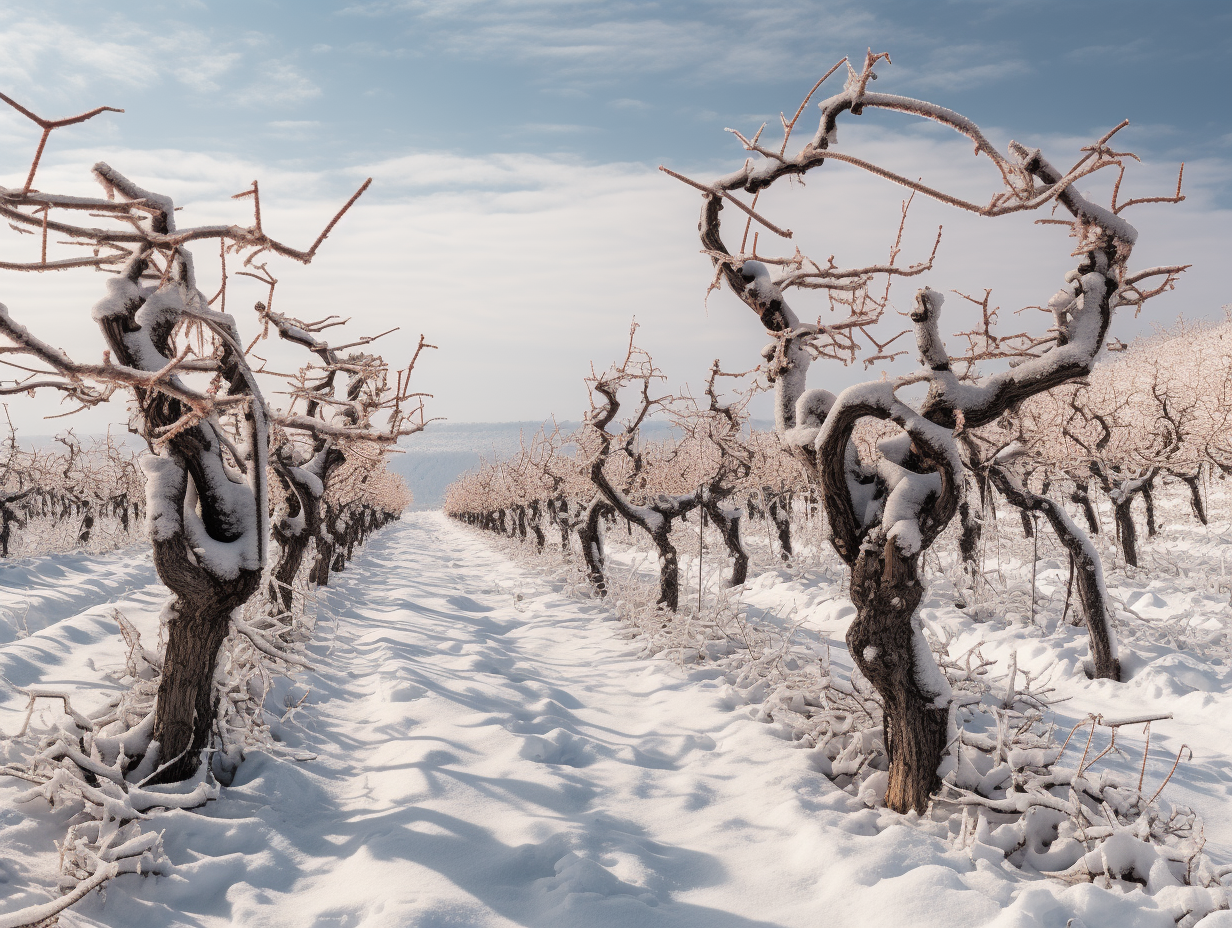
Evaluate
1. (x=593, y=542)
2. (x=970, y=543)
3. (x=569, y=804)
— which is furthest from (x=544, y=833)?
(x=970, y=543)

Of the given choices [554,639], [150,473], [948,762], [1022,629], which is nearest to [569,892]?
[948,762]

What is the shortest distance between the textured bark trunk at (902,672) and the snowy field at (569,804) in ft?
0.93

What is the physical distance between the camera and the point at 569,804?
4.72 meters

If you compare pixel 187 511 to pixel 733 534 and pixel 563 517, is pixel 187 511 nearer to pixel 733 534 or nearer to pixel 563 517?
pixel 733 534

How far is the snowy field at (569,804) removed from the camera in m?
3.44

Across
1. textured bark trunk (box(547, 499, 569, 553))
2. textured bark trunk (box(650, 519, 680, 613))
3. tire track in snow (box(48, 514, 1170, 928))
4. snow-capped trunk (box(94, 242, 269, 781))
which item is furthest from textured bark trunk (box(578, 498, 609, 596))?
snow-capped trunk (box(94, 242, 269, 781))

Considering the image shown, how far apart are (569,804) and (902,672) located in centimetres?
246

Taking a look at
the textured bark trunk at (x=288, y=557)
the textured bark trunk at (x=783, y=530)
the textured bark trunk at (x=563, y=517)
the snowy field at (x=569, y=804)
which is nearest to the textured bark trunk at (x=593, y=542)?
the snowy field at (x=569, y=804)

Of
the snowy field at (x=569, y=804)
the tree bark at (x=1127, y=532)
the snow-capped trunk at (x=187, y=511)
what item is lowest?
the snowy field at (x=569, y=804)

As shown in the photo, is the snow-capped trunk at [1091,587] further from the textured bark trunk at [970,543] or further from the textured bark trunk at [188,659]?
the textured bark trunk at [188,659]

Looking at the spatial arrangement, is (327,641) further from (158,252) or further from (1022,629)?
(1022,629)

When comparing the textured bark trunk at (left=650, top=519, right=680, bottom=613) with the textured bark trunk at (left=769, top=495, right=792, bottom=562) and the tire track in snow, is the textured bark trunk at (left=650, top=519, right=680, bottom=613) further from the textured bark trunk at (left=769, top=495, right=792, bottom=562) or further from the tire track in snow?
the textured bark trunk at (left=769, top=495, right=792, bottom=562)

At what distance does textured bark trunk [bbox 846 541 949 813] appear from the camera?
4.41 m

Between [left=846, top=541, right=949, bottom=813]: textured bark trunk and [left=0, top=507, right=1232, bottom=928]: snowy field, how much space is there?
11.1 inches
